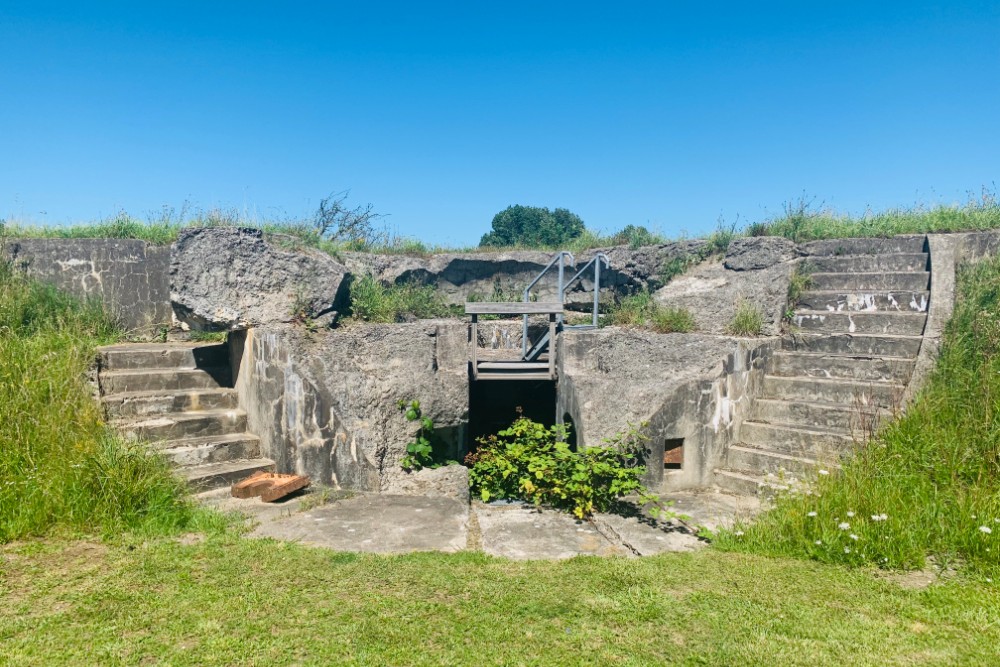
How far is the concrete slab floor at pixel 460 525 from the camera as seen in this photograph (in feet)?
14.6

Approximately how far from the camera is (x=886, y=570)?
398 centimetres

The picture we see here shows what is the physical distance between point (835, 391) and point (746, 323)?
1145 millimetres

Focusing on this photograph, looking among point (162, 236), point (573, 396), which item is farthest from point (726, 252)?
point (162, 236)

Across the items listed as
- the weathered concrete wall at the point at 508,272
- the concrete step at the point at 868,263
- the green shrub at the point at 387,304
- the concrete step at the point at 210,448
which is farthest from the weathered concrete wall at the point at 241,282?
the concrete step at the point at 868,263

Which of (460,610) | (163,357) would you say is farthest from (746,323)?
(163,357)

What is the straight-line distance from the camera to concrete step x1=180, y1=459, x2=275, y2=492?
17.9 ft

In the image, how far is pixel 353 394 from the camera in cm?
584

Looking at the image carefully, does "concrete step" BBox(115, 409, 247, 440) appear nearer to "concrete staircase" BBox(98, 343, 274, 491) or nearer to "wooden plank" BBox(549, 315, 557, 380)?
"concrete staircase" BBox(98, 343, 274, 491)

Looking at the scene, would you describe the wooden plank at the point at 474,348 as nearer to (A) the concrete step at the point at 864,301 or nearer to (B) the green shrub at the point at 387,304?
(B) the green shrub at the point at 387,304

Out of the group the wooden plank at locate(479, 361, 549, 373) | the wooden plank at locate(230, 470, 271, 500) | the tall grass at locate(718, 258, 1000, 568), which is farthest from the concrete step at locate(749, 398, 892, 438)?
the wooden plank at locate(230, 470, 271, 500)

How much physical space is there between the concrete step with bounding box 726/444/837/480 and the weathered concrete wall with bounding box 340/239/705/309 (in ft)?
14.9

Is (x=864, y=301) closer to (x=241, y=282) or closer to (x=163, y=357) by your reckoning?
(x=241, y=282)

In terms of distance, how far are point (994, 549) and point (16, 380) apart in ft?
24.4

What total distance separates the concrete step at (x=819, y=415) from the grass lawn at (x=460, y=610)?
1950 mm
